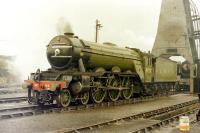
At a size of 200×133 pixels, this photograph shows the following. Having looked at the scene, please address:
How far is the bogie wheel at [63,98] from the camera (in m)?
14.5

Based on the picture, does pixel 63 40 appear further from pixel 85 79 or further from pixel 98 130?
pixel 98 130

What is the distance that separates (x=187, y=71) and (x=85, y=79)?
21.1m

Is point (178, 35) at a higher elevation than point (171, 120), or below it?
higher

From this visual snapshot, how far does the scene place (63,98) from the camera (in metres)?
14.7

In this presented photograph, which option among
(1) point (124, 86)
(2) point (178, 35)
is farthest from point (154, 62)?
(2) point (178, 35)

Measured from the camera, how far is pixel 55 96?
48.8ft

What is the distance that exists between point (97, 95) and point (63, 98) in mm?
2527

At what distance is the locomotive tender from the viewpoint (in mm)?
14922

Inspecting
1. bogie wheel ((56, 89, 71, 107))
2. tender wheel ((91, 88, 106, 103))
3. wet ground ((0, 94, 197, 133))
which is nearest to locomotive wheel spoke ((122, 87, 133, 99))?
tender wheel ((91, 88, 106, 103))

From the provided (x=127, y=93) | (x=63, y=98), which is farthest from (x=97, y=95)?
(x=127, y=93)

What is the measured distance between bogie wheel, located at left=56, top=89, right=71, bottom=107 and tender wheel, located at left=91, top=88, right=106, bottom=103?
1624mm

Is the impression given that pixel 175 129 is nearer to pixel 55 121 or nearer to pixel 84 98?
pixel 55 121

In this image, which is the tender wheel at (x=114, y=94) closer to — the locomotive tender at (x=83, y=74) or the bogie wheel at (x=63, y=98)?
the locomotive tender at (x=83, y=74)

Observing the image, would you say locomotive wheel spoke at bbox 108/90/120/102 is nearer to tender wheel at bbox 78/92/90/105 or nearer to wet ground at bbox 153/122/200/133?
tender wheel at bbox 78/92/90/105
